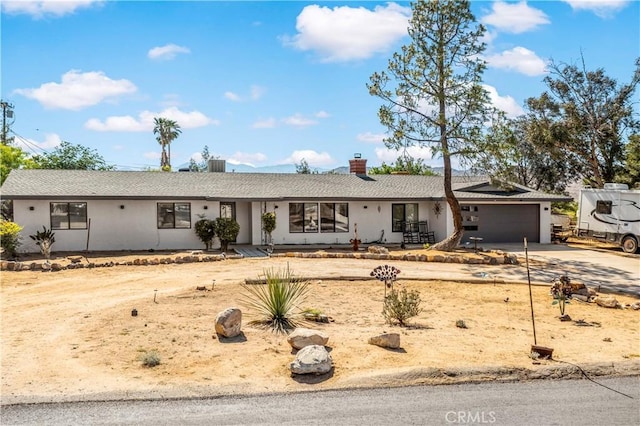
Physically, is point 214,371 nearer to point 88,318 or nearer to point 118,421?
point 118,421

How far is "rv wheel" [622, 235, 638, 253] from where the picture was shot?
894 inches

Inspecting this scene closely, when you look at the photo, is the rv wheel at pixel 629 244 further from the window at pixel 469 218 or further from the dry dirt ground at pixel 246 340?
the dry dirt ground at pixel 246 340

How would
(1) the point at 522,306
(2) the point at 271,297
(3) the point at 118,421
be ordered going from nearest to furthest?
1. (3) the point at 118,421
2. (2) the point at 271,297
3. (1) the point at 522,306

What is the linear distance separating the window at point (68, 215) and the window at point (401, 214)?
13.5 metres

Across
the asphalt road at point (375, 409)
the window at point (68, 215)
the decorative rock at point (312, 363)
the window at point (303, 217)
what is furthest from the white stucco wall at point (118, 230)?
the asphalt road at point (375, 409)

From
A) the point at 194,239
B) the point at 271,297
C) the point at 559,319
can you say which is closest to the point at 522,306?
the point at 559,319

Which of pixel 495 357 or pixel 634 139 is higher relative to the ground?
pixel 634 139

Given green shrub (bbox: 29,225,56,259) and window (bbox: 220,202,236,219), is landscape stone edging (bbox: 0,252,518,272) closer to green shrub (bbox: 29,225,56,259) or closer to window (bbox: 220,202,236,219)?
green shrub (bbox: 29,225,56,259)

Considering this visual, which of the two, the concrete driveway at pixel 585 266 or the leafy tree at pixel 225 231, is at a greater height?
the leafy tree at pixel 225 231

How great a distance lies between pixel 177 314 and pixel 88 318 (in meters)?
1.66

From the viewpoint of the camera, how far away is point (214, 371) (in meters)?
7.42

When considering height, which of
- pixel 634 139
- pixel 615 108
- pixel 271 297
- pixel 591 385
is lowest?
pixel 591 385

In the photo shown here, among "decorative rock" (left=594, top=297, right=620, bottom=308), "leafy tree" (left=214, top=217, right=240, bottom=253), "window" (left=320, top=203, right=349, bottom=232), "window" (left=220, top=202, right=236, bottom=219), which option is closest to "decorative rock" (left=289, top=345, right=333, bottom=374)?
"decorative rock" (left=594, top=297, right=620, bottom=308)

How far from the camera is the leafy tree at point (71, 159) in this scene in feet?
137
